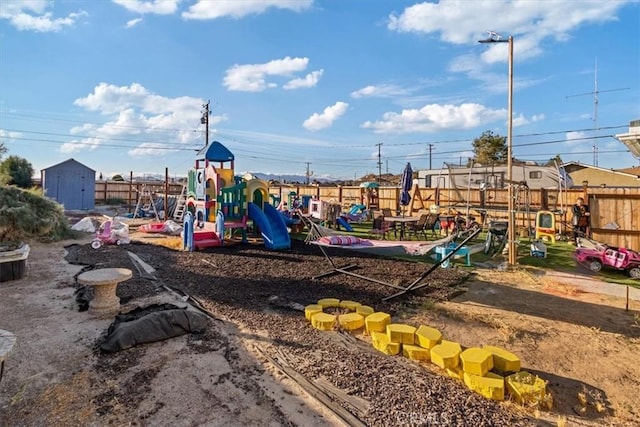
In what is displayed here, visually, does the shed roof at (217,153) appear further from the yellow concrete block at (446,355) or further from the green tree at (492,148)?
the green tree at (492,148)

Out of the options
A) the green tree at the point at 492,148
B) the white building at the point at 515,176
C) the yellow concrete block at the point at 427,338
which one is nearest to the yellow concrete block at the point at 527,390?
the yellow concrete block at the point at 427,338

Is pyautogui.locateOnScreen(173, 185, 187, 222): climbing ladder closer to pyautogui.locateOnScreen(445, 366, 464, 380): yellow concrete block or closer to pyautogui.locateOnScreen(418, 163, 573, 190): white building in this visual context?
pyautogui.locateOnScreen(445, 366, 464, 380): yellow concrete block

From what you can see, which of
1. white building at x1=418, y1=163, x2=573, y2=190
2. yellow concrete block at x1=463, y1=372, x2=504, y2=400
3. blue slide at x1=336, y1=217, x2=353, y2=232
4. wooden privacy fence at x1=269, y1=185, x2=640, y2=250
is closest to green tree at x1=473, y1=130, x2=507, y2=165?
white building at x1=418, y1=163, x2=573, y2=190

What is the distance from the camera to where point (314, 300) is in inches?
207

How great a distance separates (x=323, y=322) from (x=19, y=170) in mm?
27444

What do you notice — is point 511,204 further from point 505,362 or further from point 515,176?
point 515,176

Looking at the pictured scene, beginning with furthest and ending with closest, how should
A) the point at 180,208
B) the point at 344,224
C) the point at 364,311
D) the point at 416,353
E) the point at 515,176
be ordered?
1. the point at 515,176
2. the point at 180,208
3. the point at 344,224
4. the point at 364,311
5. the point at 416,353

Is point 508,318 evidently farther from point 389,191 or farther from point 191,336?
point 389,191

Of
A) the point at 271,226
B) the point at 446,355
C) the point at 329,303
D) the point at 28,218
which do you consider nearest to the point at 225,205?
the point at 271,226

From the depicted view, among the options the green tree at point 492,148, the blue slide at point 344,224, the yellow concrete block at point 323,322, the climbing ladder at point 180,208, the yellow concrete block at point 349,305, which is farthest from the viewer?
the green tree at point 492,148

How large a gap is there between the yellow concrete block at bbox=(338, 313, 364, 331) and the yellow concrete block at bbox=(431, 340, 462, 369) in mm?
1025

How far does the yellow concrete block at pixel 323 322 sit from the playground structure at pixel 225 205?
5.32m

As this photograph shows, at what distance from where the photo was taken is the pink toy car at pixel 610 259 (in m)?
7.01

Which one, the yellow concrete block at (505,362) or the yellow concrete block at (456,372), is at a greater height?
the yellow concrete block at (505,362)
